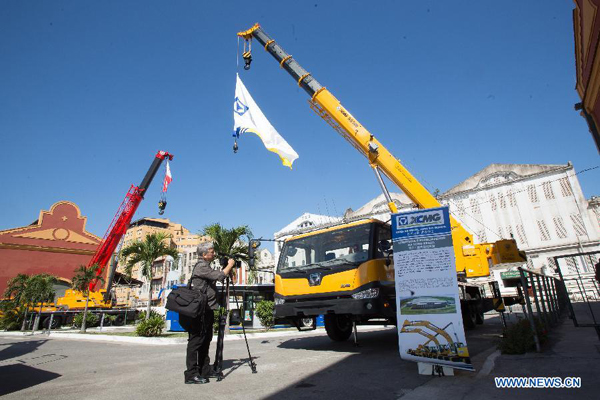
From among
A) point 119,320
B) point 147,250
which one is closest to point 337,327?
point 147,250

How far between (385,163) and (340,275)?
20.0ft

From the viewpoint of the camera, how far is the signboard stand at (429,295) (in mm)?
3799

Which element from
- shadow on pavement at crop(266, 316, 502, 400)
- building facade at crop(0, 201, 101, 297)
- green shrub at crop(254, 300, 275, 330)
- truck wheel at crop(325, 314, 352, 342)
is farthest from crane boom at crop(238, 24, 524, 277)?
building facade at crop(0, 201, 101, 297)

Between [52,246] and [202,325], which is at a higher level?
[52,246]

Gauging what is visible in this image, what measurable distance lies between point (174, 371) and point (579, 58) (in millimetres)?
9771

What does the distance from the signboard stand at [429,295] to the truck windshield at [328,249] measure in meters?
1.87

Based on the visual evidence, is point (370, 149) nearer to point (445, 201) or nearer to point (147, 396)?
point (147, 396)

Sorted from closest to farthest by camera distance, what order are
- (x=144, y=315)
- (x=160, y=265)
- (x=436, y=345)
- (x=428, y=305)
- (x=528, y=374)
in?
(x=528, y=374), (x=436, y=345), (x=428, y=305), (x=144, y=315), (x=160, y=265)

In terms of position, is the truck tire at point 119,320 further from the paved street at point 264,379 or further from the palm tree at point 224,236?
the paved street at point 264,379

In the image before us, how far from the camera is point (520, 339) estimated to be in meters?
4.96

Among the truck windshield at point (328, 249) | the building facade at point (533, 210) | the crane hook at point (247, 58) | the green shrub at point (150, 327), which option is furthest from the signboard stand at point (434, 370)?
the building facade at point (533, 210)

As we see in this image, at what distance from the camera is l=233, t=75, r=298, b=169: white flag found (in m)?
10.8

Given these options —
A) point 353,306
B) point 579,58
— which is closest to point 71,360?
point 353,306

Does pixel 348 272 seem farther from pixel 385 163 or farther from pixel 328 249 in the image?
pixel 385 163
